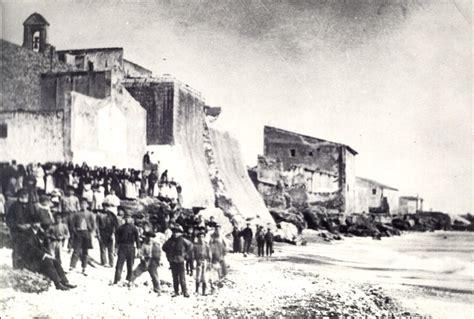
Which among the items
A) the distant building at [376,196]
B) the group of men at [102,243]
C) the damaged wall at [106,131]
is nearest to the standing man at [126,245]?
the group of men at [102,243]

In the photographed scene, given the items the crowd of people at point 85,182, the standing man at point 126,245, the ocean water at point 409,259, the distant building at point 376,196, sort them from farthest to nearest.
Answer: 1. the crowd of people at point 85,182
2. the standing man at point 126,245
3. the distant building at point 376,196
4. the ocean water at point 409,259

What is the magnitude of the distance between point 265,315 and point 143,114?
2.19 metres

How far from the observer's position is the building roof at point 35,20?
19.8 feet

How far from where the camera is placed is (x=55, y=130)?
19.2ft

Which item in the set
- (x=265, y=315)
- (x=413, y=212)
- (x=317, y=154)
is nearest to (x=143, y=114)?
(x=317, y=154)

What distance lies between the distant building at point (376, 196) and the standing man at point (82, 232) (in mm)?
2405

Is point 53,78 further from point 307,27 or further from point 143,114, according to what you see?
point 307,27

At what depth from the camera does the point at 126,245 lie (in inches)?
226

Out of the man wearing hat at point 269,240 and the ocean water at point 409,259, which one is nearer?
the ocean water at point 409,259

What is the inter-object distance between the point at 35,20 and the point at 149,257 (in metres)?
2.44

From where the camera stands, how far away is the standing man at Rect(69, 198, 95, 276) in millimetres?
5754

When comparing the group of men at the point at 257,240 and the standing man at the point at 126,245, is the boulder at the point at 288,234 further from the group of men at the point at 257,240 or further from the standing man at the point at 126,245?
the standing man at the point at 126,245

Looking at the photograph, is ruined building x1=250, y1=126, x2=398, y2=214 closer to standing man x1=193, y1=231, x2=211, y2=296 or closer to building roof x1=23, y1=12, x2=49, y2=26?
standing man x1=193, y1=231, x2=211, y2=296

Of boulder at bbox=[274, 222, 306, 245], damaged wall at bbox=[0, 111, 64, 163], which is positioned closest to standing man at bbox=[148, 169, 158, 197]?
damaged wall at bbox=[0, 111, 64, 163]
